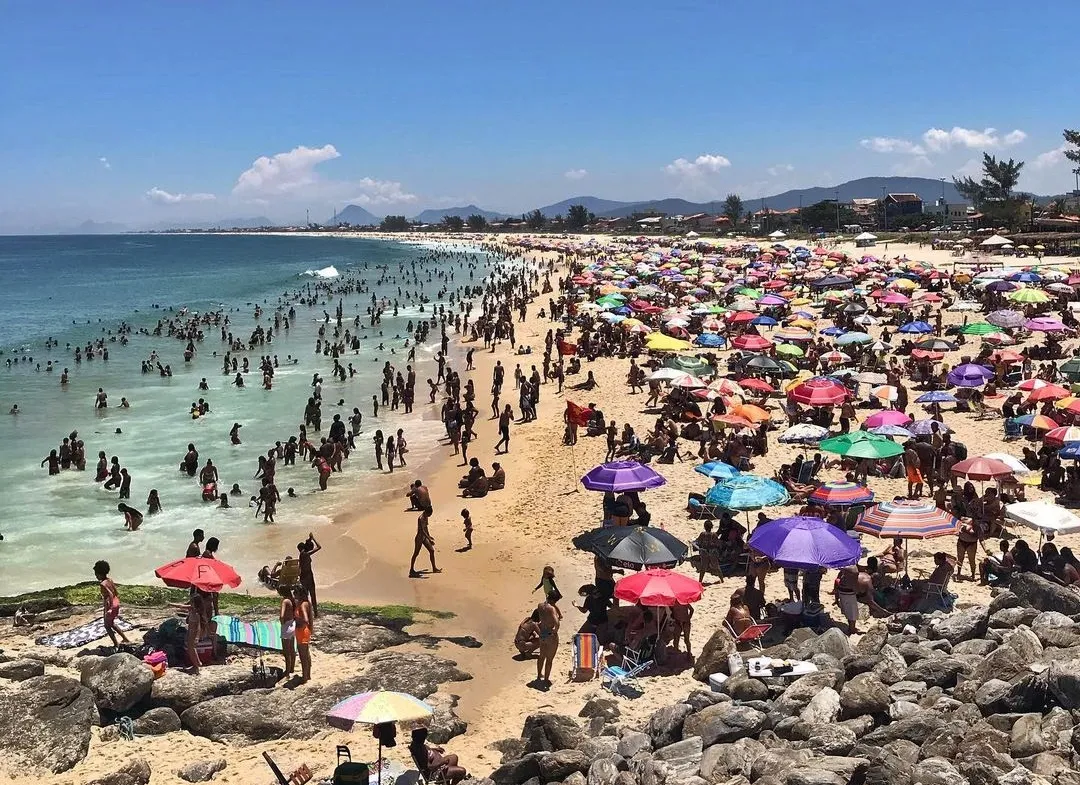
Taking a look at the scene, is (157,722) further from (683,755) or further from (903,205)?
(903,205)

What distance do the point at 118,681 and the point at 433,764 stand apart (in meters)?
3.46

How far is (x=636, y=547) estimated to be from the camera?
962 centimetres

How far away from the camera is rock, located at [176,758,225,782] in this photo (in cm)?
729

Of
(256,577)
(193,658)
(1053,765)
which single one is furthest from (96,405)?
(1053,765)

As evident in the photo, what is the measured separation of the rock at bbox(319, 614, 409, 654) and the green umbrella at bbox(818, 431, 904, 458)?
7288mm

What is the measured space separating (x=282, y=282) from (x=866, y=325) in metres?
65.8

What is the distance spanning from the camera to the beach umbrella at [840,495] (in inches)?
432

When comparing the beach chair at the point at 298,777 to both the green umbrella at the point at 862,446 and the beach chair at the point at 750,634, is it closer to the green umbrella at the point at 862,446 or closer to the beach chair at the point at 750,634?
the beach chair at the point at 750,634

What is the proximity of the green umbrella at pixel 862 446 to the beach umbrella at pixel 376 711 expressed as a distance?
28.3 feet

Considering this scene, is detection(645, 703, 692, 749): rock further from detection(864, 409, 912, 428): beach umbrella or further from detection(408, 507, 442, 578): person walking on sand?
detection(864, 409, 912, 428): beach umbrella

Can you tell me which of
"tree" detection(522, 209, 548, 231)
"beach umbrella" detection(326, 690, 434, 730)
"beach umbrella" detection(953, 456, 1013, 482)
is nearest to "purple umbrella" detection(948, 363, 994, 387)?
"beach umbrella" detection(953, 456, 1013, 482)

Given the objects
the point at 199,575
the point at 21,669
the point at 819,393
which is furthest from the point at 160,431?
the point at 819,393

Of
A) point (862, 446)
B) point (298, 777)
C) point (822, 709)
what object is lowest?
point (298, 777)

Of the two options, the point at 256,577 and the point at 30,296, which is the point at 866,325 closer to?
the point at 256,577
